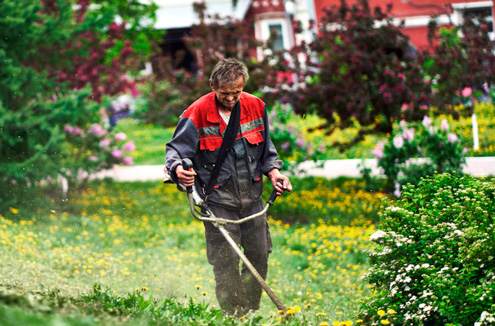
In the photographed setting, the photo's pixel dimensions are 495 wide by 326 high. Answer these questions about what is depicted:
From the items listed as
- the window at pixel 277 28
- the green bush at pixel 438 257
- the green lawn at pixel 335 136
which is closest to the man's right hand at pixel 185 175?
the green bush at pixel 438 257

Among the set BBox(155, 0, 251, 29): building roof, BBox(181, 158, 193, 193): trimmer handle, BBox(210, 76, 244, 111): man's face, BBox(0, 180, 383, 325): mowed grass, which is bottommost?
BBox(0, 180, 383, 325): mowed grass

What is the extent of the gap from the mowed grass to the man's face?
125 cm

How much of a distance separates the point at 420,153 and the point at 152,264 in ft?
12.6

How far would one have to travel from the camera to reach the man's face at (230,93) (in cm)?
388

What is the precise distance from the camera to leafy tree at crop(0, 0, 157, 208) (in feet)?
28.0

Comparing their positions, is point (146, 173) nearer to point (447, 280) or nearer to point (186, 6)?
point (447, 280)

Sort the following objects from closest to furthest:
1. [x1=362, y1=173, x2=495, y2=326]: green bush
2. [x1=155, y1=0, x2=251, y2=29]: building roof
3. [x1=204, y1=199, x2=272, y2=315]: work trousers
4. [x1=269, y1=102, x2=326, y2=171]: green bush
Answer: [x1=362, y1=173, x2=495, y2=326]: green bush < [x1=204, y1=199, x2=272, y2=315]: work trousers < [x1=269, y1=102, x2=326, y2=171]: green bush < [x1=155, y1=0, x2=251, y2=29]: building roof

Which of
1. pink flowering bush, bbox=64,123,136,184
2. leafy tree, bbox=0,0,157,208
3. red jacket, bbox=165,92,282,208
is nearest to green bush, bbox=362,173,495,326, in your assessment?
red jacket, bbox=165,92,282,208

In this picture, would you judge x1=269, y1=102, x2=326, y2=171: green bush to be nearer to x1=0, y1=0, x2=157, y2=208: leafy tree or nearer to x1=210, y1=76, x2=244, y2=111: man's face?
x1=0, y1=0, x2=157, y2=208: leafy tree

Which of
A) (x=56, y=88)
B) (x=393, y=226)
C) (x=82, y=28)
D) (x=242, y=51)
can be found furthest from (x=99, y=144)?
(x=393, y=226)

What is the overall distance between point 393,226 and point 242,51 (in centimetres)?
586

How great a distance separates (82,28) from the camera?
9.59 m

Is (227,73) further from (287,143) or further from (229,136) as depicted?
(287,143)

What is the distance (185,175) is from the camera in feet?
12.3
